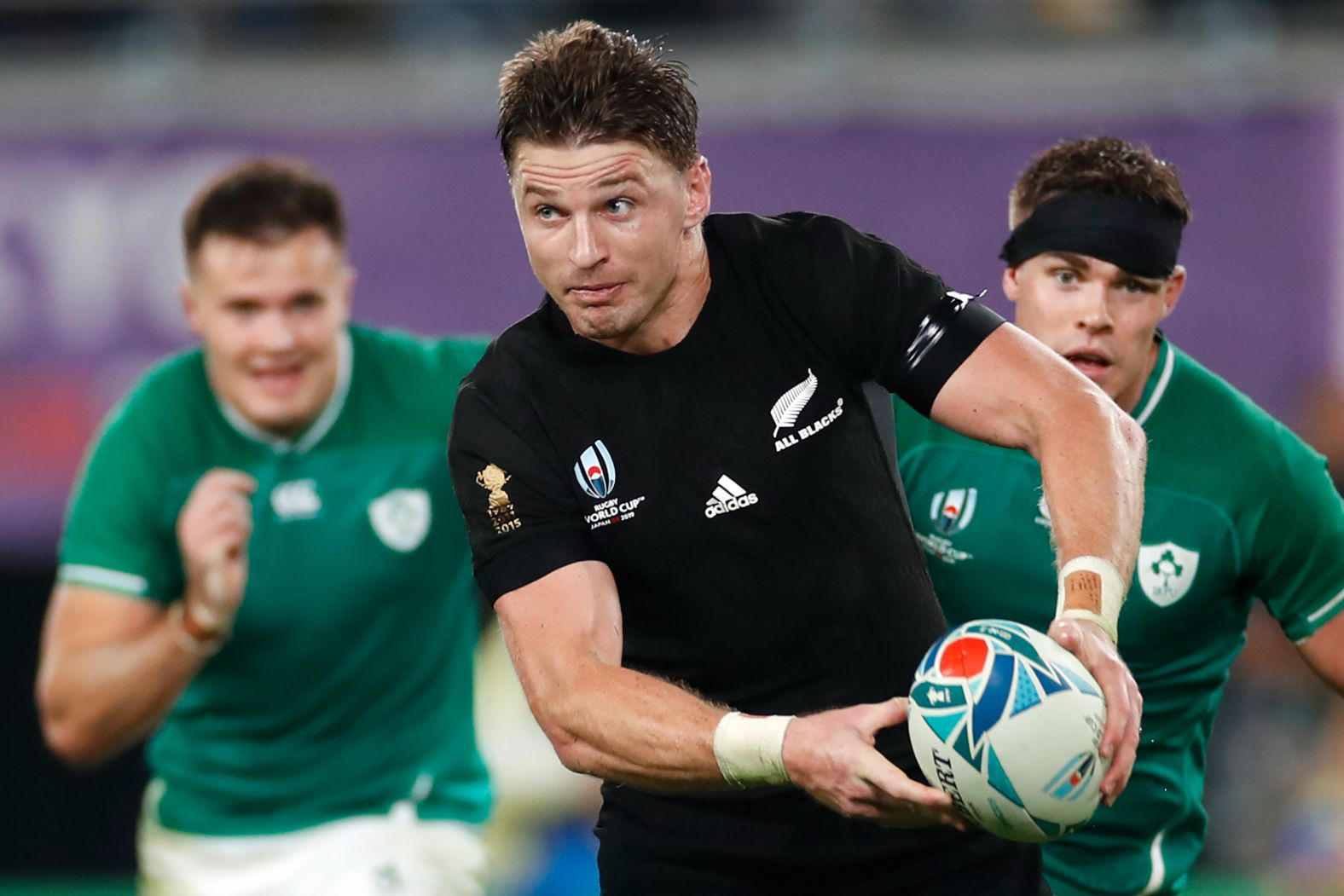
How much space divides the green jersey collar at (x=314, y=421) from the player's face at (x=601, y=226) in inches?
82.5

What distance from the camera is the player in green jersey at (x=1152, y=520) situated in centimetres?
507

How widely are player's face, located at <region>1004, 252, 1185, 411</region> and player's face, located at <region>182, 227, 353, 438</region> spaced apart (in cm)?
213

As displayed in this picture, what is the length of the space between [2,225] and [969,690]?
7.03m

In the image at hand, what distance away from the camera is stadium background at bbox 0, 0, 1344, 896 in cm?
926

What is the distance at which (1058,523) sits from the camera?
397cm

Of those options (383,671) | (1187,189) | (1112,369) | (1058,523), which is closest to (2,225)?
(383,671)

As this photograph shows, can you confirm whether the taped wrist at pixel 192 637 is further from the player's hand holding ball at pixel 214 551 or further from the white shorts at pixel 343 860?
the white shorts at pixel 343 860

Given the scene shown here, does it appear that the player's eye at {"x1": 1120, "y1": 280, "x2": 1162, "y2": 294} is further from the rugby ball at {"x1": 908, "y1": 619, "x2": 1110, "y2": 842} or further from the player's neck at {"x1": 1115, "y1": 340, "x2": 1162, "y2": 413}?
the rugby ball at {"x1": 908, "y1": 619, "x2": 1110, "y2": 842}

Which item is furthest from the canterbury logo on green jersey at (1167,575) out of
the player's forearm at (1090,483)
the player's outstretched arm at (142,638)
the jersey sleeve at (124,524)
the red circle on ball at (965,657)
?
the jersey sleeve at (124,524)

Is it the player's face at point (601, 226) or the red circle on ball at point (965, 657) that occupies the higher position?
the player's face at point (601, 226)

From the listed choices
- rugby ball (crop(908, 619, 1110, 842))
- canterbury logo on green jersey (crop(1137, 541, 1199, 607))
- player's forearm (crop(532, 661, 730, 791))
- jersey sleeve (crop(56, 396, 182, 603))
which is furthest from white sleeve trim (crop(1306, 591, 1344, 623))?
jersey sleeve (crop(56, 396, 182, 603))

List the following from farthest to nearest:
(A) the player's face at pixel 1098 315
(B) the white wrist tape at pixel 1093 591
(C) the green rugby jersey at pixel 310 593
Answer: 1. (C) the green rugby jersey at pixel 310 593
2. (A) the player's face at pixel 1098 315
3. (B) the white wrist tape at pixel 1093 591

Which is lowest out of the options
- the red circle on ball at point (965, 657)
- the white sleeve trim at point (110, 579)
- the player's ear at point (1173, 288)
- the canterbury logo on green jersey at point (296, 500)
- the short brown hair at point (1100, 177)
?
the white sleeve trim at point (110, 579)

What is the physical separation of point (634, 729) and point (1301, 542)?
6.59ft
